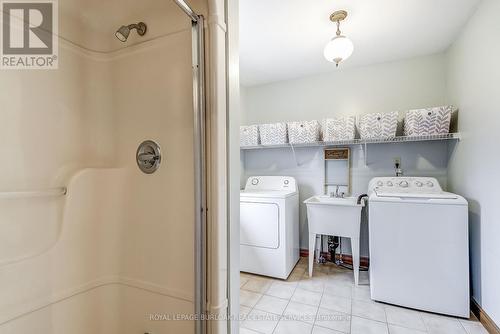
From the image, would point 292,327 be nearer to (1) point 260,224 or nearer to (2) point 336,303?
(2) point 336,303

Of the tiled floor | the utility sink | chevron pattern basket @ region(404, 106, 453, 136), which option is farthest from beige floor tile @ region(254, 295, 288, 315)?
chevron pattern basket @ region(404, 106, 453, 136)

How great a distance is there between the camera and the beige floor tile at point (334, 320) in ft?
5.54

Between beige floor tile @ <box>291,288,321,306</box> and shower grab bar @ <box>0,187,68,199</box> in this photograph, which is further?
beige floor tile @ <box>291,288,321,306</box>

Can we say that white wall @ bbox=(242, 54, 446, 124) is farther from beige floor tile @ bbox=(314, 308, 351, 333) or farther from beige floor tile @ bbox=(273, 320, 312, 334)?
beige floor tile @ bbox=(273, 320, 312, 334)

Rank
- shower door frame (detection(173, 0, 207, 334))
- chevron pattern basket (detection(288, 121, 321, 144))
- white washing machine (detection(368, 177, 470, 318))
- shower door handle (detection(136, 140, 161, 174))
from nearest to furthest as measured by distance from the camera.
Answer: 1. shower door frame (detection(173, 0, 207, 334))
2. shower door handle (detection(136, 140, 161, 174))
3. white washing machine (detection(368, 177, 470, 318))
4. chevron pattern basket (detection(288, 121, 321, 144))

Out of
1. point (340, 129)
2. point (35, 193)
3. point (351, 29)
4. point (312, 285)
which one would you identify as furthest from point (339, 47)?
point (312, 285)

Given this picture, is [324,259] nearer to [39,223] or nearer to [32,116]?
[39,223]

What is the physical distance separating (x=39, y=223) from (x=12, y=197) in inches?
6.1

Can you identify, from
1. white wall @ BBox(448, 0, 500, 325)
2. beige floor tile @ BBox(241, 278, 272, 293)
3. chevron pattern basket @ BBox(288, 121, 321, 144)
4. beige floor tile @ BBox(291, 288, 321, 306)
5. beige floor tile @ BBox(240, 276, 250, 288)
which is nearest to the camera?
white wall @ BBox(448, 0, 500, 325)

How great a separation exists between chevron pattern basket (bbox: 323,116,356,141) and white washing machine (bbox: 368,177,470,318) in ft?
2.45

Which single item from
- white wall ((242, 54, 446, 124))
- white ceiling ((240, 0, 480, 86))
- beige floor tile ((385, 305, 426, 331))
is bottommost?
beige floor tile ((385, 305, 426, 331))

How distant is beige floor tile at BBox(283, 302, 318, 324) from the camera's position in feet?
5.91

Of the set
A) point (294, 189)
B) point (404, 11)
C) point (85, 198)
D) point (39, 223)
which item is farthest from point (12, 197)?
point (404, 11)

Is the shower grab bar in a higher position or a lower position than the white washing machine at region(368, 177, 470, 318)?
higher
